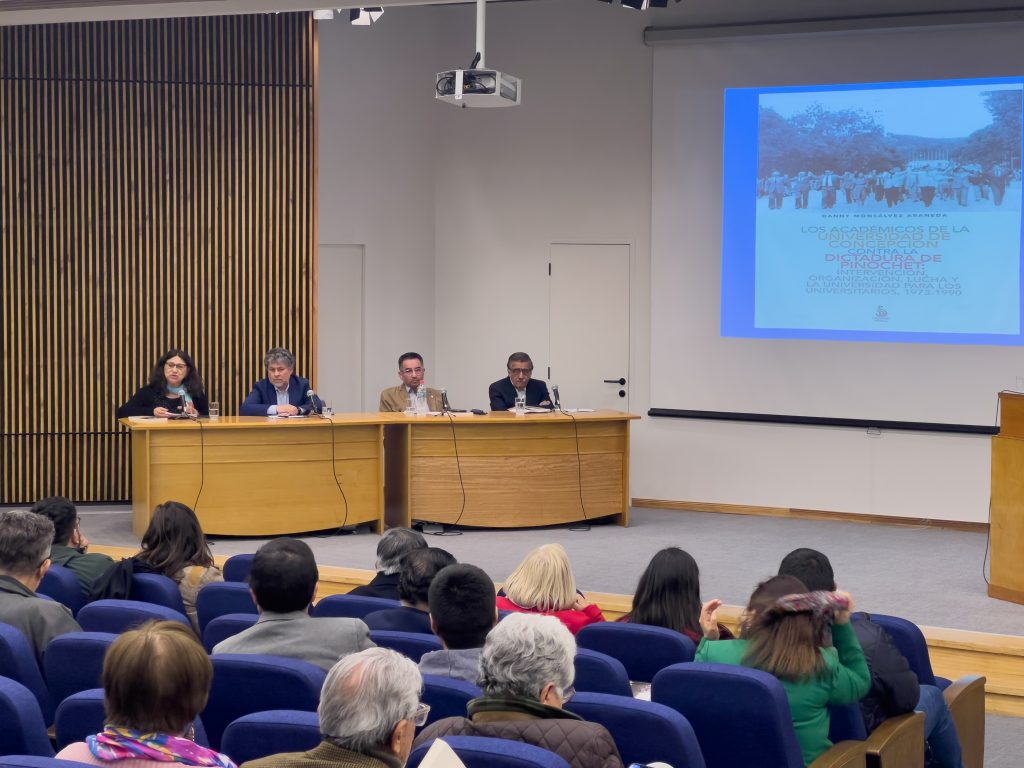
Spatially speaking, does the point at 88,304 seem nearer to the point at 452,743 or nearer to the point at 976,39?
the point at 976,39

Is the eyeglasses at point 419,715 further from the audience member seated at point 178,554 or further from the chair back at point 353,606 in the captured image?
the audience member seated at point 178,554

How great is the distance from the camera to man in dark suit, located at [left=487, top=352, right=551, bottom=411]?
28.5ft

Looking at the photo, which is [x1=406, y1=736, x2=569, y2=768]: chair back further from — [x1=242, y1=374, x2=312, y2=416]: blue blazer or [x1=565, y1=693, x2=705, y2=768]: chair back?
[x1=242, y1=374, x2=312, y2=416]: blue blazer

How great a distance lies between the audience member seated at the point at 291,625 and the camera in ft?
10.6

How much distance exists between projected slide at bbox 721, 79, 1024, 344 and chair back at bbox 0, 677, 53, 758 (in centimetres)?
740

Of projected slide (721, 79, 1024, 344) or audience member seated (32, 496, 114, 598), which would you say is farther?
→ projected slide (721, 79, 1024, 344)

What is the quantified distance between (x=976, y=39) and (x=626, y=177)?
8.80 ft

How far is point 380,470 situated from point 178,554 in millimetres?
3741

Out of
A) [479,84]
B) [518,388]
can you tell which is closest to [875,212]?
[518,388]

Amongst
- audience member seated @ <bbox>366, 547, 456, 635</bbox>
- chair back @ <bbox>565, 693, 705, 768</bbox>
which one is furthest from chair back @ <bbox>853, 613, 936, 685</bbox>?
chair back @ <bbox>565, 693, 705, 768</bbox>

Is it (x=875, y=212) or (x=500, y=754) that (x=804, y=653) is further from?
(x=875, y=212)

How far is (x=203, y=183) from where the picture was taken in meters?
8.99

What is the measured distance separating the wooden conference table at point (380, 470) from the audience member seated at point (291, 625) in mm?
4407

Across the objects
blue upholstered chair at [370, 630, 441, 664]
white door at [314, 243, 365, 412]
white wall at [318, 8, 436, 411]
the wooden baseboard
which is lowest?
the wooden baseboard
